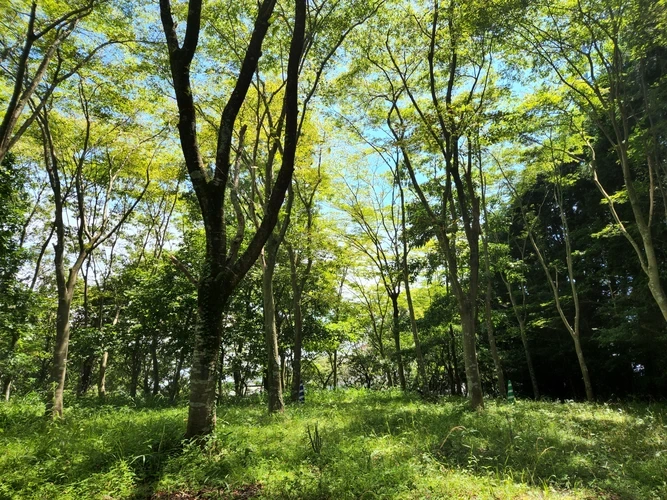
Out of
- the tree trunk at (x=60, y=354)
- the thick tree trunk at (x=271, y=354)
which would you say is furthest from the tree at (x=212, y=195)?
the tree trunk at (x=60, y=354)

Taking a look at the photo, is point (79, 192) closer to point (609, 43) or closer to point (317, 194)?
point (317, 194)

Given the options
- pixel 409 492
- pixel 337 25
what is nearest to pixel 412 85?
pixel 337 25

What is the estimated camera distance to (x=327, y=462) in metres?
4.91

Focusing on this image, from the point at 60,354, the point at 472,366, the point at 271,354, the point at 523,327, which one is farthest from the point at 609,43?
the point at 60,354

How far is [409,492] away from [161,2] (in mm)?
7168

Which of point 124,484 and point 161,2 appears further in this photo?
point 161,2

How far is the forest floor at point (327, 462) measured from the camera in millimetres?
3977

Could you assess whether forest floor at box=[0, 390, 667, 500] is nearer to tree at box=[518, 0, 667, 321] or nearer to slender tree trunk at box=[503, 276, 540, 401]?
tree at box=[518, 0, 667, 321]

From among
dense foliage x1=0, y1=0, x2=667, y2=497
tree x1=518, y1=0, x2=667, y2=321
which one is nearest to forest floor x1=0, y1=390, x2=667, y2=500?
dense foliage x1=0, y1=0, x2=667, y2=497

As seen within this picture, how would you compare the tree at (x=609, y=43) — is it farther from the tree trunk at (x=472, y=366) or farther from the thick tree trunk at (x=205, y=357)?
the thick tree trunk at (x=205, y=357)

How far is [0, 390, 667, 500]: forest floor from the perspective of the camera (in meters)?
3.98

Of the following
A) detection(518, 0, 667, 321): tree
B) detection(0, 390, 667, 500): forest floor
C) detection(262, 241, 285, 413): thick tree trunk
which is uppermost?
detection(518, 0, 667, 321): tree

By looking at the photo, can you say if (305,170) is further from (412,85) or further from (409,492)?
(409,492)

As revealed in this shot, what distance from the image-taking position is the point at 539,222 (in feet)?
69.5
